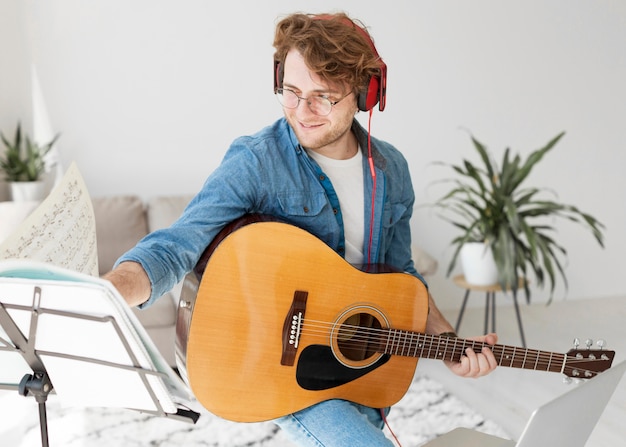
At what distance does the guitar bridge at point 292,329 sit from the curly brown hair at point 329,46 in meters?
0.46

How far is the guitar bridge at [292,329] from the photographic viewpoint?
4.57 ft

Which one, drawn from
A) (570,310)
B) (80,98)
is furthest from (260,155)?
(570,310)

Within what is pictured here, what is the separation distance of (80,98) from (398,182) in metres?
2.54

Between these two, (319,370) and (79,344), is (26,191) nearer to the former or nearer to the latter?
(319,370)

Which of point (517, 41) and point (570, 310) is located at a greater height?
point (517, 41)

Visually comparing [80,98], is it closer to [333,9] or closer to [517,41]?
[333,9]

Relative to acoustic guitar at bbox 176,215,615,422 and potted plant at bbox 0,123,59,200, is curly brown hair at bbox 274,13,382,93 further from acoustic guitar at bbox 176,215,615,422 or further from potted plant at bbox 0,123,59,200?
potted plant at bbox 0,123,59,200

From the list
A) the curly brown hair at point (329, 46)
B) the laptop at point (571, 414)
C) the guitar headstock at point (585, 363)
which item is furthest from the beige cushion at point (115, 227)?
the laptop at point (571, 414)

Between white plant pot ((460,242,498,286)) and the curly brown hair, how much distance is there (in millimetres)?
2159

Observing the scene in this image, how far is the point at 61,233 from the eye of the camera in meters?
1.19

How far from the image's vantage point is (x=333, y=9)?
3648mm

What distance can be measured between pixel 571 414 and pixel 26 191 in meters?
3.09

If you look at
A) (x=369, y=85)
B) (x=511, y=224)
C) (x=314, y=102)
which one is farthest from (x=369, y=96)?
(x=511, y=224)

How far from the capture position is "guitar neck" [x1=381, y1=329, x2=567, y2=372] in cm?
151
